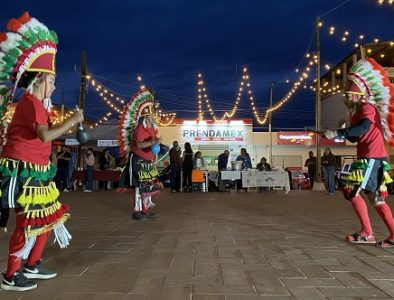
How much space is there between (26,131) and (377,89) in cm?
388

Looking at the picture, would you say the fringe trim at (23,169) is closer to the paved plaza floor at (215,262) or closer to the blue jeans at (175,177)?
the paved plaza floor at (215,262)

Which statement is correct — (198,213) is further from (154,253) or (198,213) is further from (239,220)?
(154,253)

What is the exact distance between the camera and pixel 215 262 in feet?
13.0

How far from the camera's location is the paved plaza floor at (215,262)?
120 inches

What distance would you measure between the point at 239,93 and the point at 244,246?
68.0 feet

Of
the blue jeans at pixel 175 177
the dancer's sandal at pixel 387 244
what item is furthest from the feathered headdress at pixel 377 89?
the blue jeans at pixel 175 177

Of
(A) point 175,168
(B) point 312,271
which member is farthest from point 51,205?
(A) point 175,168

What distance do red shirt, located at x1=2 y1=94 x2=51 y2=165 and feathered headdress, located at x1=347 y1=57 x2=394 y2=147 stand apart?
3.61 meters

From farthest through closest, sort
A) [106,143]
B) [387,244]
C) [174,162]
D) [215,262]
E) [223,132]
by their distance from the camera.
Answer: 1. [223,132]
2. [106,143]
3. [174,162]
4. [387,244]
5. [215,262]

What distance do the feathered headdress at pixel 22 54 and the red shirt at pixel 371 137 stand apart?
3.44 metres

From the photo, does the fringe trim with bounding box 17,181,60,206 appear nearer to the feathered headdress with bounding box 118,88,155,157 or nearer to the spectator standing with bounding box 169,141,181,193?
the feathered headdress with bounding box 118,88,155,157

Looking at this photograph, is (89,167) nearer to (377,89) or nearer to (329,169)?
(329,169)

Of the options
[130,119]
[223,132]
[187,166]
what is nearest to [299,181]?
[223,132]

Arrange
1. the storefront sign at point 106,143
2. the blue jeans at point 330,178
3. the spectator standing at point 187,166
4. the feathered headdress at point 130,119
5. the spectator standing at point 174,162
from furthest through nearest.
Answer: the storefront sign at point 106,143, the spectator standing at point 187,166, the spectator standing at point 174,162, the blue jeans at point 330,178, the feathered headdress at point 130,119
